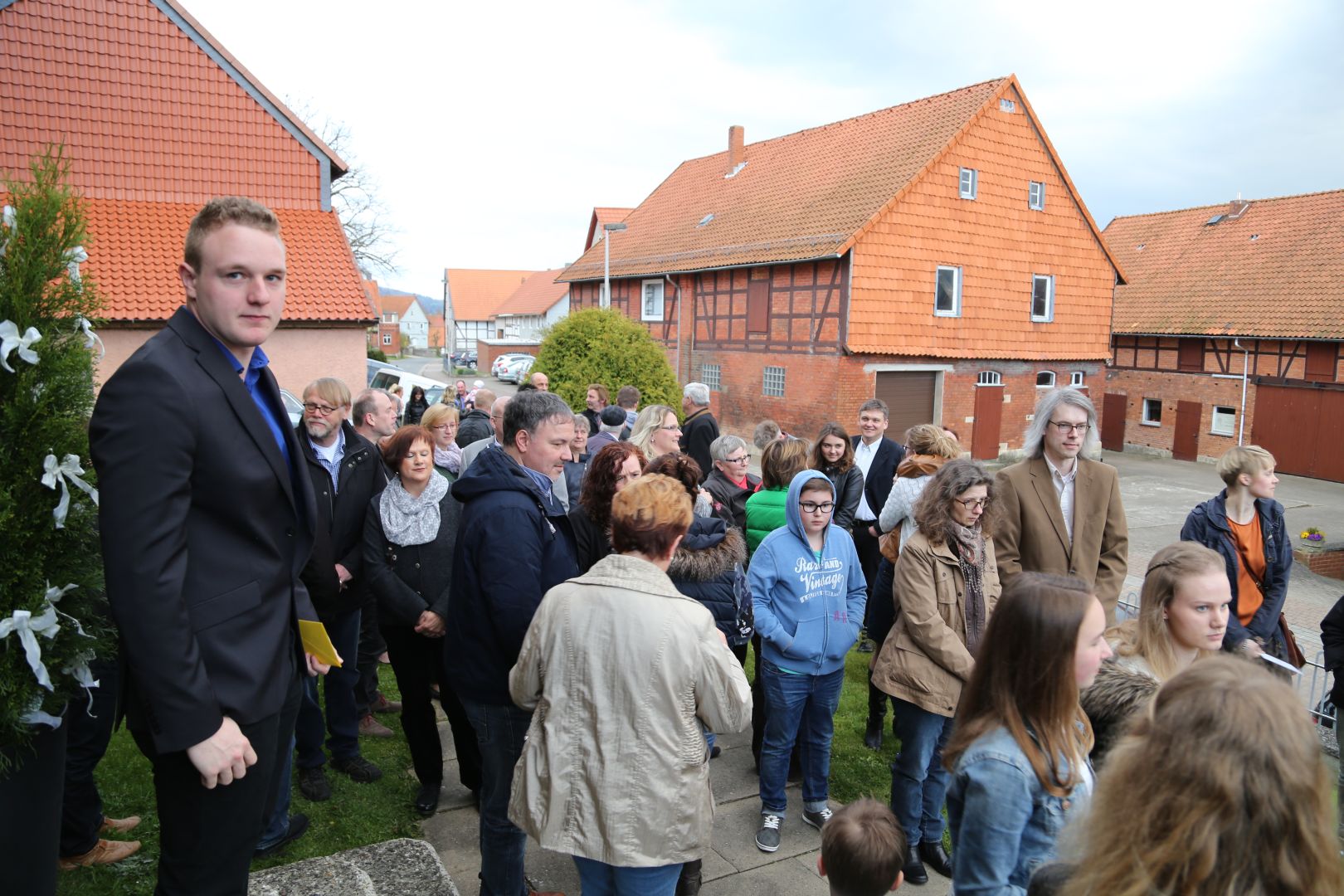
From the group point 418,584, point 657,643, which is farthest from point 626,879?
point 418,584

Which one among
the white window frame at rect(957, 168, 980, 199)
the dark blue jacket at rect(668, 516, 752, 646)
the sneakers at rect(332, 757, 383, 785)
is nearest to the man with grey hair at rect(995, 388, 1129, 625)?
the dark blue jacket at rect(668, 516, 752, 646)

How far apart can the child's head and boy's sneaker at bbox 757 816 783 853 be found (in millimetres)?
1303

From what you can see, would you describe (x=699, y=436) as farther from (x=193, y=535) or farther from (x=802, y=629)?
(x=193, y=535)

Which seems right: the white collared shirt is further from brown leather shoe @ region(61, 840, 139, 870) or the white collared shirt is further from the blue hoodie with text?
brown leather shoe @ region(61, 840, 139, 870)

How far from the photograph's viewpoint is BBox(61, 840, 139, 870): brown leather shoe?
3.46 metres

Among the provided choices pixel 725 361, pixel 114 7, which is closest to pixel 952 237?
pixel 725 361

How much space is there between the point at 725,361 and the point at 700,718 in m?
22.4

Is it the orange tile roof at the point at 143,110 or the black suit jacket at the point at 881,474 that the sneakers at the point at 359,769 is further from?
the orange tile roof at the point at 143,110

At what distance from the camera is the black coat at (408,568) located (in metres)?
4.10

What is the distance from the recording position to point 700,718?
280cm

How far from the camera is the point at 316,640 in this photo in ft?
8.06

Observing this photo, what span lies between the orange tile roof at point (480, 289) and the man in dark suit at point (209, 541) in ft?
271

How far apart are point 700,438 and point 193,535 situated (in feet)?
21.1

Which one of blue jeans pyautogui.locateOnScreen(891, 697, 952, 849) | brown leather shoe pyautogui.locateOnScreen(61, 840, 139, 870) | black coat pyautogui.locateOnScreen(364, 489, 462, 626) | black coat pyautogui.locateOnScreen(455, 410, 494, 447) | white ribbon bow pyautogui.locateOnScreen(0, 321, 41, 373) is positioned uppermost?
white ribbon bow pyautogui.locateOnScreen(0, 321, 41, 373)
